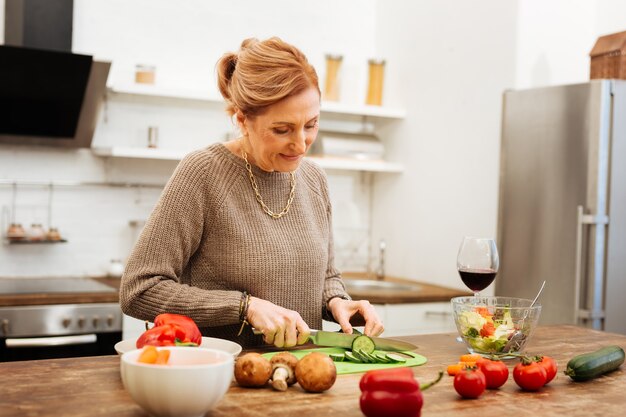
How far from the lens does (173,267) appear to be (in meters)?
1.87

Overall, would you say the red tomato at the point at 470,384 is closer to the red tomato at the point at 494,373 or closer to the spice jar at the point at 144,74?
the red tomato at the point at 494,373

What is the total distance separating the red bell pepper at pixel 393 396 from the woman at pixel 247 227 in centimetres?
51

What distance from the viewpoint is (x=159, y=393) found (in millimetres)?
1143

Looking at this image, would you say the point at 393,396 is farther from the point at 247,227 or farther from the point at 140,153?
the point at 140,153

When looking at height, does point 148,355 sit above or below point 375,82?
below

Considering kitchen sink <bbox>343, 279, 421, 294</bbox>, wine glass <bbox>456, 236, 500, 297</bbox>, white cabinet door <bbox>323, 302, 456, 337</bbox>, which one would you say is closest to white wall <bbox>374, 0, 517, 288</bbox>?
kitchen sink <bbox>343, 279, 421, 294</bbox>

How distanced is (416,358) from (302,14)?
125 inches

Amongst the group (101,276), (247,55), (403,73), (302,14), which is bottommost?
(101,276)

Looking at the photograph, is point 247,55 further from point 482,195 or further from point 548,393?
point 482,195

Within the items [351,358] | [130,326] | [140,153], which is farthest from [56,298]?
[351,358]

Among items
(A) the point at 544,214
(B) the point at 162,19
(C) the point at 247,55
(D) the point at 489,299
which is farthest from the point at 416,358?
(B) the point at 162,19

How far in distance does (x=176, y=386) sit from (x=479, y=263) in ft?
3.38

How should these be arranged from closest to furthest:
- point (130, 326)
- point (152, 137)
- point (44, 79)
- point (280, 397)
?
point (280, 397) → point (130, 326) → point (44, 79) → point (152, 137)

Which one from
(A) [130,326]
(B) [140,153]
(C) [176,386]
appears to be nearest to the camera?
(C) [176,386]
